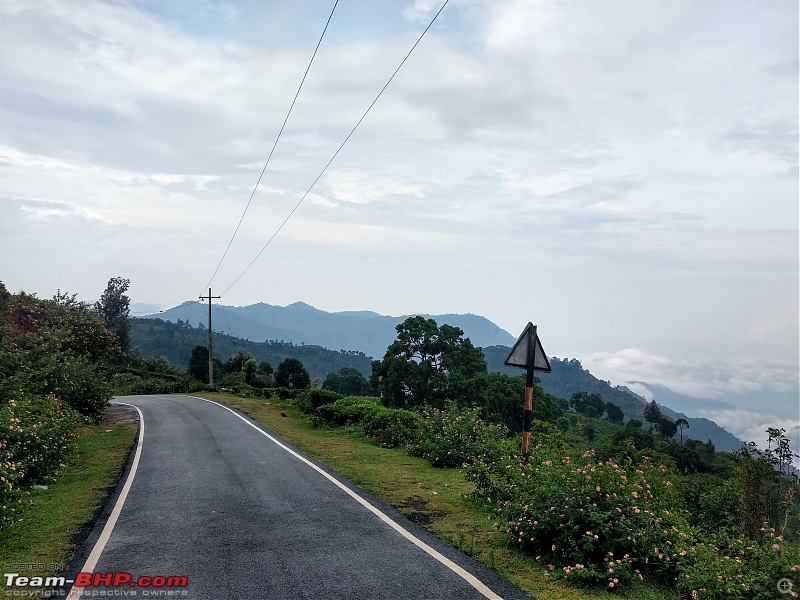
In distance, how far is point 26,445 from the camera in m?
11.1

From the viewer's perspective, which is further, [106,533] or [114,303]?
[114,303]

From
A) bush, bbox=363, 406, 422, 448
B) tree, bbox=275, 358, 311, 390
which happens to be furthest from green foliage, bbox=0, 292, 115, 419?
tree, bbox=275, 358, 311, 390

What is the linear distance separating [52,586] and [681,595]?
21.1 ft

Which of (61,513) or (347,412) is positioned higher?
(347,412)

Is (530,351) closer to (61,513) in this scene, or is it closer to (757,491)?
(61,513)

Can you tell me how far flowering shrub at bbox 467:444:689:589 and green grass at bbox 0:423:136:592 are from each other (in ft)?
17.7

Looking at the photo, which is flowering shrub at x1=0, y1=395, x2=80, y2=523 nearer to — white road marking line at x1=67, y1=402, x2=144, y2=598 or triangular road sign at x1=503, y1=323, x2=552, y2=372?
white road marking line at x1=67, y1=402, x2=144, y2=598

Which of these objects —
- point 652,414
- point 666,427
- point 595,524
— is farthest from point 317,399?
point 652,414

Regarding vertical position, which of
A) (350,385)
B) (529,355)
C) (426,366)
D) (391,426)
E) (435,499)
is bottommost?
(350,385)

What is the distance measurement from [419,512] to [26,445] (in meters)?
8.15

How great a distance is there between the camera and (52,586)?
5.56m

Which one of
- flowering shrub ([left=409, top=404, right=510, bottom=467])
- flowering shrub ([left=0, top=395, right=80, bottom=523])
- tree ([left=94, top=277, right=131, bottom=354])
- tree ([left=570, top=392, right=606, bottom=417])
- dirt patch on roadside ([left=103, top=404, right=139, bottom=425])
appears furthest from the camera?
tree ([left=570, top=392, right=606, bottom=417])

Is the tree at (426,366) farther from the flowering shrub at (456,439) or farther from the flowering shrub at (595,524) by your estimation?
the flowering shrub at (595,524)

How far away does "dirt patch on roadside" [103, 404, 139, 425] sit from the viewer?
2258cm
